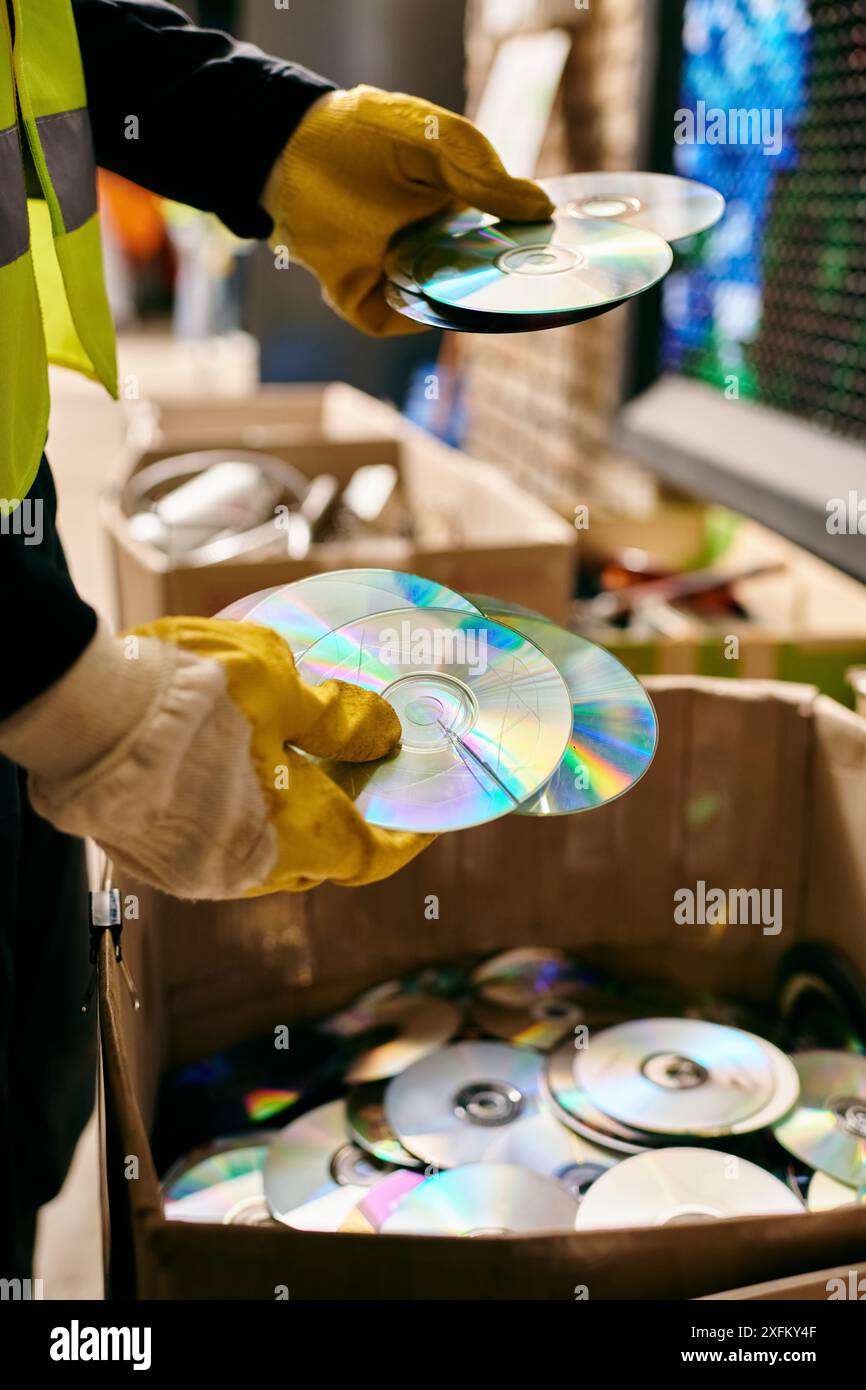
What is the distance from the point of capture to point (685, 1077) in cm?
95

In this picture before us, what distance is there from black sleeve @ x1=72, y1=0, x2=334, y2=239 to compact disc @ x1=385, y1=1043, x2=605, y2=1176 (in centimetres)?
75

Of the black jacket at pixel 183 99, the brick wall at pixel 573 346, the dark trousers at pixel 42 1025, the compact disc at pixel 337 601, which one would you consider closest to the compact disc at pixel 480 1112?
the dark trousers at pixel 42 1025

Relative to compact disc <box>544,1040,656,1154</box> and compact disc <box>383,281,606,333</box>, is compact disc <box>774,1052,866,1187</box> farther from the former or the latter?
compact disc <box>383,281,606,333</box>

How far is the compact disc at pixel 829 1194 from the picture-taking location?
832mm

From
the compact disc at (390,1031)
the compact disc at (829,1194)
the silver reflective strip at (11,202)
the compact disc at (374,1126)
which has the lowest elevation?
the compact disc at (390,1031)

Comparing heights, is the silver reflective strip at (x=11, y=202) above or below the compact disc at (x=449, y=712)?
above

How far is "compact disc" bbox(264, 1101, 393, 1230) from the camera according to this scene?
85 cm

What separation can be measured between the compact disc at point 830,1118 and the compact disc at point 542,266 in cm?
64

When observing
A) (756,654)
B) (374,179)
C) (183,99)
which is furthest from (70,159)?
(756,654)

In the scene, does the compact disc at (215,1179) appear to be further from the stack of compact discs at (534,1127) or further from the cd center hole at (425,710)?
the cd center hole at (425,710)

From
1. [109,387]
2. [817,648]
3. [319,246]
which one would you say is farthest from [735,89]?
[109,387]

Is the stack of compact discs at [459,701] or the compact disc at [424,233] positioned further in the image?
the compact disc at [424,233]

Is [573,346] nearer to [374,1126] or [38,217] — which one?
[38,217]
